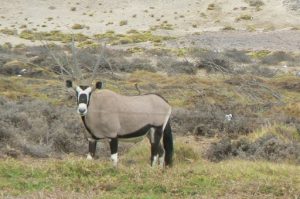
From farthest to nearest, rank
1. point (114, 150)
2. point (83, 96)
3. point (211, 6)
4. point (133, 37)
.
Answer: point (211, 6) < point (133, 37) < point (114, 150) < point (83, 96)

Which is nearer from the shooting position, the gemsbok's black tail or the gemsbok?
the gemsbok

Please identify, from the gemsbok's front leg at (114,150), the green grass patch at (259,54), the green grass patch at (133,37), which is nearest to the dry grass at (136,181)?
the gemsbok's front leg at (114,150)

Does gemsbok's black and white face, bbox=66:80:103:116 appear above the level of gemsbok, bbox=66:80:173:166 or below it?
above

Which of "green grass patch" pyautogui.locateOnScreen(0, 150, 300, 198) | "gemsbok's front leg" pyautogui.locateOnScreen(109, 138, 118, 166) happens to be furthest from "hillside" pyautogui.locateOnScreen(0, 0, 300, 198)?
"gemsbok's front leg" pyautogui.locateOnScreen(109, 138, 118, 166)

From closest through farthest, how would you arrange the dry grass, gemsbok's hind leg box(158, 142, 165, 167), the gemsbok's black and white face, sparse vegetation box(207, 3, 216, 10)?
1. the dry grass
2. the gemsbok's black and white face
3. gemsbok's hind leg box(158, 142, 165, 167)
4. sparse vegetation box(207, 3, 216, 10)

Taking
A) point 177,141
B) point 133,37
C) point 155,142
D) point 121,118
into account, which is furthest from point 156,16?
point 121,118

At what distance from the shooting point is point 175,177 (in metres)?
8.33

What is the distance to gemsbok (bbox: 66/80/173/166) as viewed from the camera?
948 centimetres

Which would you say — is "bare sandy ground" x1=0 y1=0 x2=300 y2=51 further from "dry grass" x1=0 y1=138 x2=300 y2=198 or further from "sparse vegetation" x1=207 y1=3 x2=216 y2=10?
"dry grass" x1=0 y1=138 x2=300 y2=198

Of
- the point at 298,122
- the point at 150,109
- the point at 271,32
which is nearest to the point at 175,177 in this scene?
the point at 150,109

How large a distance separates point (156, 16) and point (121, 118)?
193ft

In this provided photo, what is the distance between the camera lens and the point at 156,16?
6762 cm

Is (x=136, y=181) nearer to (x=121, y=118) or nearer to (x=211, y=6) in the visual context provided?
(x=121, y=118)

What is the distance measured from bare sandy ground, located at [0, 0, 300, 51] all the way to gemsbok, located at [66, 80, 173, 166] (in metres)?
41.9
